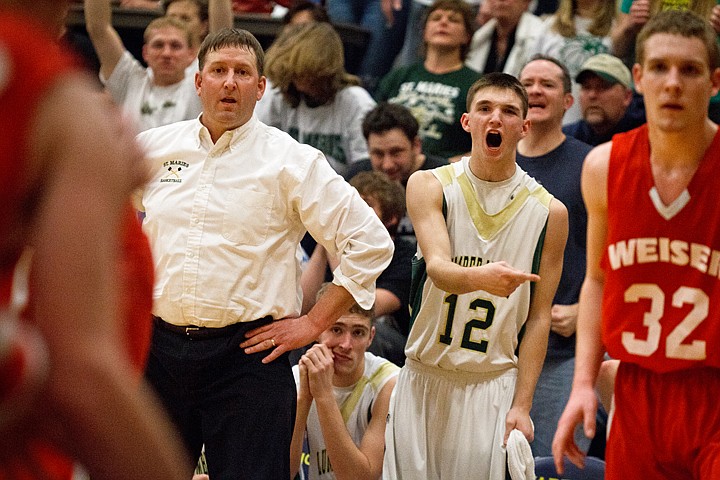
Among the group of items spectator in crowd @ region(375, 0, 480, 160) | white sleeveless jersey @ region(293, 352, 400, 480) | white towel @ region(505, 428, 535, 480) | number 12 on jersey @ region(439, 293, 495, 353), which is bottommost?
white sleeveless jersey @ region(293, 352, 400, 480)

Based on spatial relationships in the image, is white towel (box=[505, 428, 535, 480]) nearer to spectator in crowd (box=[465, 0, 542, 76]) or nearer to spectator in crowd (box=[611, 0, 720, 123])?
spectator in crowd (box=[611, 0, 720, 123])

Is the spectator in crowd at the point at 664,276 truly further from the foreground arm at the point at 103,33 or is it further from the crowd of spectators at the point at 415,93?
the foreground arm at the point at 103,33

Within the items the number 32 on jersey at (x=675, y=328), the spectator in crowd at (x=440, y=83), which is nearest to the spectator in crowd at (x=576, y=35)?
the spectator in crowd at (x=440, y=83)

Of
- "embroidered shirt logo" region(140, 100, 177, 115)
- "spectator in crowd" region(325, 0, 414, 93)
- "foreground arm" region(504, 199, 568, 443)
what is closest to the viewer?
"foreground arm" region(504, 199, 568, 443)

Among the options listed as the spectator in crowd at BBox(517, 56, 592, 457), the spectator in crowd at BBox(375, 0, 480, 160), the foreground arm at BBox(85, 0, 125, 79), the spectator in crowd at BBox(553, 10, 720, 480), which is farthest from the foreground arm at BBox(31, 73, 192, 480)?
the foreground arm at BBox(85, 0, 125, 79)

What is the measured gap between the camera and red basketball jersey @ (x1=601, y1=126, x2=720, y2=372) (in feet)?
12.6

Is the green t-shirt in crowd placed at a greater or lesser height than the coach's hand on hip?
greater

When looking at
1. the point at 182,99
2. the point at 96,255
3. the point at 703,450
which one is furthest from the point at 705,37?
the point at 182,99

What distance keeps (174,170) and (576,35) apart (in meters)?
4.27

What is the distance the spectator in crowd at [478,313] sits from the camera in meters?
5.37

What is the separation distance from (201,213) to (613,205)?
194cm

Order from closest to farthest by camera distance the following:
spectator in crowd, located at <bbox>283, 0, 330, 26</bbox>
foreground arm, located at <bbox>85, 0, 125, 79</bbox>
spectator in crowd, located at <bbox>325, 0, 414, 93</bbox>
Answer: foreground arm, located at <bbox>85, 0, 125, 79</bbox>, spectator in crowd, located at <bbox>283, 0, 330, 26</bbox>, spectator in crowd, located at <bbox>325, 0, 414, 93</bbox>

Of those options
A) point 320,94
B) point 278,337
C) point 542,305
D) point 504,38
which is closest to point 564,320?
point 542,305

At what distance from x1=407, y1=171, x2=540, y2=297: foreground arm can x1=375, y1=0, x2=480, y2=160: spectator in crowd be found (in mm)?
2595
